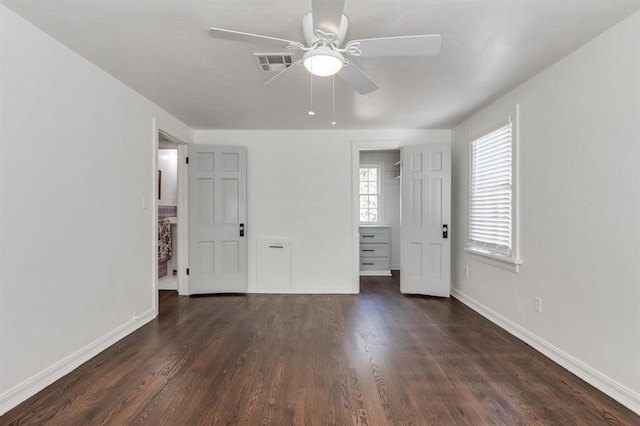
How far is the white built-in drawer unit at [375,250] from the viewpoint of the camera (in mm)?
5906

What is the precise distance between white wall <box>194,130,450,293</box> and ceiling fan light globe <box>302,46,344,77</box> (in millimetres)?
2811

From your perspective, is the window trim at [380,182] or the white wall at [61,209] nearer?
the white wall at [61,209]

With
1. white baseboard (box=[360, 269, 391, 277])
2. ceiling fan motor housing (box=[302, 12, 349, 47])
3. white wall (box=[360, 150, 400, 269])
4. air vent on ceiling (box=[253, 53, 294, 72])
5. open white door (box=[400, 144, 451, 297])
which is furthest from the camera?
white wall (box=[360, 150, 400, 269])

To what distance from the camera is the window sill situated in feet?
10.0

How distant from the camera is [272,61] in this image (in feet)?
8.18

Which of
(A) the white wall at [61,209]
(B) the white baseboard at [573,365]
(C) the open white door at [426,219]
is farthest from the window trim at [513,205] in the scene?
(A) the white wall at [61,209]

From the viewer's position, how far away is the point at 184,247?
4473mm

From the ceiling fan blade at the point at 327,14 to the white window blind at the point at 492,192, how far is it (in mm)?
2356

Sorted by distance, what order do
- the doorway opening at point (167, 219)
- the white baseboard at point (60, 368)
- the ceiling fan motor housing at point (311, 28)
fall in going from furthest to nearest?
1. the doorway opening at point (167, 219)
2. the white baseboard at point (60, 368)
3. the ceiling fan motor housing at point (311, 28)

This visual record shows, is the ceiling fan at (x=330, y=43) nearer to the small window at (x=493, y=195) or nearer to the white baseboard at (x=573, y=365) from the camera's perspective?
the small window at (x=493, y=195)

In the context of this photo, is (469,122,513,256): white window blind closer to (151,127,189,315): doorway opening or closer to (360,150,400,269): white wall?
(360,150,400,269): white wall

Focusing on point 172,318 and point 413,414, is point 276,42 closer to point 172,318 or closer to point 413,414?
point 413,414

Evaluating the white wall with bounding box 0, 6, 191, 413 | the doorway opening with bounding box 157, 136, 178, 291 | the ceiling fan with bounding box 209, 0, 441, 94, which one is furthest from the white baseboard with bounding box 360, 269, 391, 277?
the ceiling fan with bounding box 209, 0, 441, 94

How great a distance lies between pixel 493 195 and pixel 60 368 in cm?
407
